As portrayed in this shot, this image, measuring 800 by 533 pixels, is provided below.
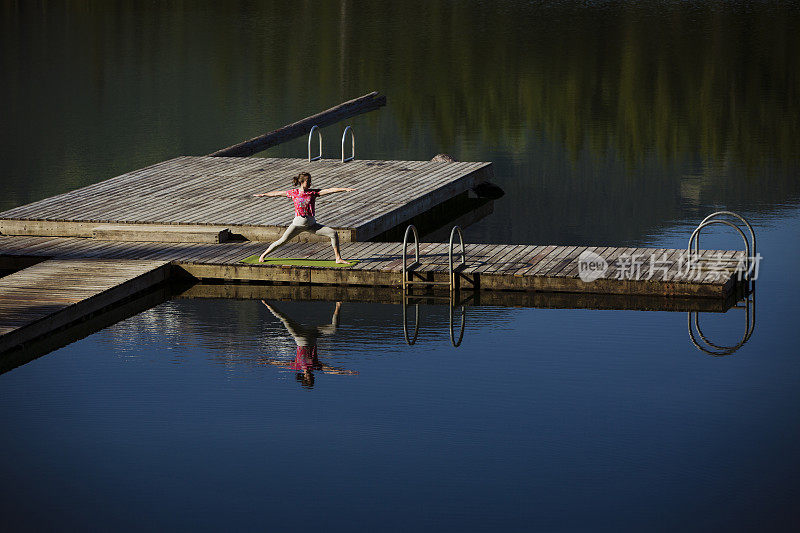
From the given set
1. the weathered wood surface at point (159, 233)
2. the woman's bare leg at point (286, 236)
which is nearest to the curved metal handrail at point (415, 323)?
the woman's bare leg at point (286, 236)

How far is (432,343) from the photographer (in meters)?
15.0

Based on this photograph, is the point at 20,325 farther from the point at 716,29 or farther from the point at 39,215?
the point at 716,29

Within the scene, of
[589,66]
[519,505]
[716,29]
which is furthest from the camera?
[716,29]

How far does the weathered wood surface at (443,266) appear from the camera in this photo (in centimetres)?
1628

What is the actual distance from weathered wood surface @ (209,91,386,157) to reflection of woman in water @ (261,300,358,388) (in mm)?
11047

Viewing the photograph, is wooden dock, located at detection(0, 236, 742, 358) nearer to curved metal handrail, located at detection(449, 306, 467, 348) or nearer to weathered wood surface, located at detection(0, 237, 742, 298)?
weathered wood surface, located at detection(0, 237, 742, 298)

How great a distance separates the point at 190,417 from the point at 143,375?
1.56 m

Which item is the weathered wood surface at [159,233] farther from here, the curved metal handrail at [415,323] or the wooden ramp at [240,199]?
the curved metal handrail at [415,323]

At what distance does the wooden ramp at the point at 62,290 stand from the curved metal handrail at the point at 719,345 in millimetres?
6594

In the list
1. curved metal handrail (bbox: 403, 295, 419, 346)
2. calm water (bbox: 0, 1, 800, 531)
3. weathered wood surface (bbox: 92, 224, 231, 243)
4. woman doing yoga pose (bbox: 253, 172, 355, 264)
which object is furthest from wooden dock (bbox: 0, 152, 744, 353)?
calm water (bbox: 0, 1, 800, 531)

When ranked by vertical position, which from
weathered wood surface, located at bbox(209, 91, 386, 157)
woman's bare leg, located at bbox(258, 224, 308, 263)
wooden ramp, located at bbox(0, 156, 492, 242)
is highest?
weathered wood surface, located at bbox(209, 91, 386, 157)

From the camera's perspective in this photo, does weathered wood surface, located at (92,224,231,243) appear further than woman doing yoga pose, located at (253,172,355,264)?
Yes

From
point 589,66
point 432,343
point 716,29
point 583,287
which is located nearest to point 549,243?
point 583,287

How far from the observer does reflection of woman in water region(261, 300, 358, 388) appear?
13812 mm
